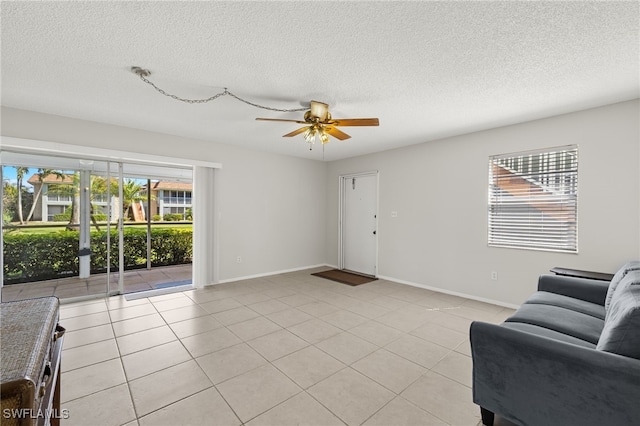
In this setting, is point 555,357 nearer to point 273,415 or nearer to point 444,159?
point 273,415

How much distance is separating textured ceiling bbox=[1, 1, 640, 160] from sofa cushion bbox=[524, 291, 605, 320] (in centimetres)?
195

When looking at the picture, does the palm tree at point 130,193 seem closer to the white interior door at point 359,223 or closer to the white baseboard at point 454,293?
the white interior door at point 359,223

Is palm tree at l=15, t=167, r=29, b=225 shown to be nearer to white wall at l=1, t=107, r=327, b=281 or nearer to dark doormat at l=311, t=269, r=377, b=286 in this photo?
white wall at l=1, t=107, r=327, b=281

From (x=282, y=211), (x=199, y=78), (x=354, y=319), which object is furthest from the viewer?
(x=282, y=211)

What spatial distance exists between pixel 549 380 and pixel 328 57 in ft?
8.11

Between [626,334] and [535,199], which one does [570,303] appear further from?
[535,199]

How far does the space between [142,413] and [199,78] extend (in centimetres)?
259

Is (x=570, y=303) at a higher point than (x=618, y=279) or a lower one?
lower

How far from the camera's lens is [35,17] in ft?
5.70

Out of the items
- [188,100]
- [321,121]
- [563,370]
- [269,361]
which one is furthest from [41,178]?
[563,370]

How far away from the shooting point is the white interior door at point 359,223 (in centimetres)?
563

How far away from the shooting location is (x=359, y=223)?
19.4ft

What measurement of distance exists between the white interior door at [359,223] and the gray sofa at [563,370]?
370 cm

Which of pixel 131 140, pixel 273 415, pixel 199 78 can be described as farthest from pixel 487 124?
pixel 131 140
